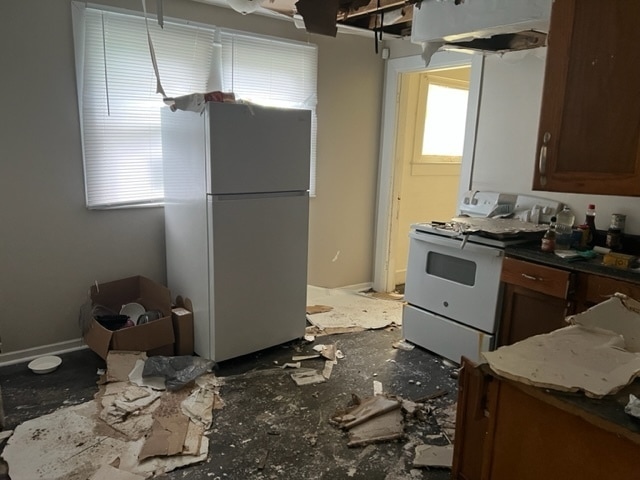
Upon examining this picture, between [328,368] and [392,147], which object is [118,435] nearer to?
[328,368]

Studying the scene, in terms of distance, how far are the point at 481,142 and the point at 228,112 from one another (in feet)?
5.91

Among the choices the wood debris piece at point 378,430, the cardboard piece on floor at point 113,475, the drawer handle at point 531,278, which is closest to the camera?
the cardboard piece on floor at point 113,475

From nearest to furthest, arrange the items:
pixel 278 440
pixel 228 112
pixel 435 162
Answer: pixel 278 440 < pixel 228 112 < pixel 435 162

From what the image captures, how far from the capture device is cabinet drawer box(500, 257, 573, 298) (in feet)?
7.52

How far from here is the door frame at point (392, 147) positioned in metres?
3.32

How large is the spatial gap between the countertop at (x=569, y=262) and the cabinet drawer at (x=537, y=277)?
0.03 meters

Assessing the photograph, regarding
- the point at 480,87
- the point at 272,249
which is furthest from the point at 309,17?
the point at 480,87

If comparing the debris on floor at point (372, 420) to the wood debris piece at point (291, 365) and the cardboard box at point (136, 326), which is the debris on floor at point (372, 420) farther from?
the cardboard box at point (136, 326)

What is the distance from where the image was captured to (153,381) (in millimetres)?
2617

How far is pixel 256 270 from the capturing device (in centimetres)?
288

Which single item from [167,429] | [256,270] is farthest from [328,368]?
[167,429]

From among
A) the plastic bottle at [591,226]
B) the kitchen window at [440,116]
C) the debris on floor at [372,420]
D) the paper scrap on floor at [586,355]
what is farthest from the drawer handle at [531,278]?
the kitchen window at [440,116]

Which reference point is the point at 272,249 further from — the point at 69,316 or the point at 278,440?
the point at 69,316

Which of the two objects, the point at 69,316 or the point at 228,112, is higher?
the point at 228,112
